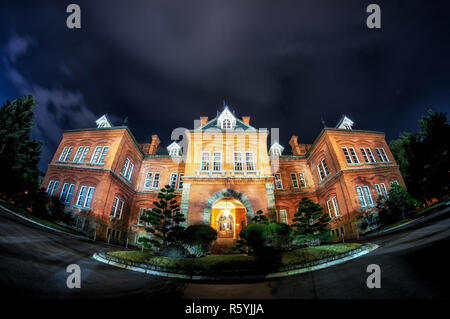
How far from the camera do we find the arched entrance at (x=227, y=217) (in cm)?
2030

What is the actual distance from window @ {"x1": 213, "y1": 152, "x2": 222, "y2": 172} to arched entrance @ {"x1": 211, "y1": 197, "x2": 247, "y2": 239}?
4.03 metres

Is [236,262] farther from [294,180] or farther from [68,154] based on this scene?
[68,154]

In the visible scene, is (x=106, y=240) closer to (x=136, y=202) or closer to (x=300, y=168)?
(x=136, y=202)

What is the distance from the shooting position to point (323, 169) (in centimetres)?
2338

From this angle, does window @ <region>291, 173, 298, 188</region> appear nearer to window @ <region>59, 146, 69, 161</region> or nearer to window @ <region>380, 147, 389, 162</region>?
window @ <region>380, 147, 389, 162</region>

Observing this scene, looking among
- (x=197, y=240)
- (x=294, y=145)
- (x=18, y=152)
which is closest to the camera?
(x=197, y=240)

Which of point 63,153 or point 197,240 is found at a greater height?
point 63,153

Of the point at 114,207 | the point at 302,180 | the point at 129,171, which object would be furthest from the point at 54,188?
the point at 302,180

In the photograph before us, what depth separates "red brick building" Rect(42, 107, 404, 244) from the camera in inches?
680

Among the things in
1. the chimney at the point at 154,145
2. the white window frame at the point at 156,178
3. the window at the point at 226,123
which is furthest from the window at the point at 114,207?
the window at the point at 226,123

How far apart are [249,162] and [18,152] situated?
19887 millimetres
